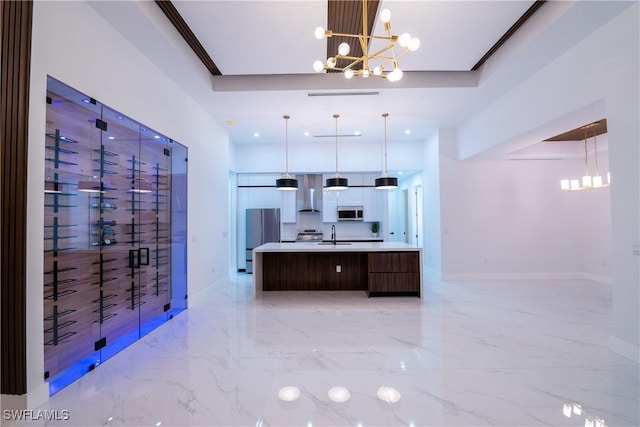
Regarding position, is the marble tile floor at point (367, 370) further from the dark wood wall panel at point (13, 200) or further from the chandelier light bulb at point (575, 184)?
the chandelier light bulb at point (575, 184)

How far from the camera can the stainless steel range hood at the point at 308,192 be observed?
8180 millimetres

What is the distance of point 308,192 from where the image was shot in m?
8.20

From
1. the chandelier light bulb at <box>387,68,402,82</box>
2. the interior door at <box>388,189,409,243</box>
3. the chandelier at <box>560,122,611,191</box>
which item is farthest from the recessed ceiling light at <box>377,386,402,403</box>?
the interior door at <box>388,189,409,243</box>

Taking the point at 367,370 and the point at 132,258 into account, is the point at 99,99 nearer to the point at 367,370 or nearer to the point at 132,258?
the point at 132,258

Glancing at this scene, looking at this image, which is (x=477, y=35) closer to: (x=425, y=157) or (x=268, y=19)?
(x=268, y=19)

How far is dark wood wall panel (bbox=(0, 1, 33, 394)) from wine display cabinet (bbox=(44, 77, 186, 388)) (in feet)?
0.77

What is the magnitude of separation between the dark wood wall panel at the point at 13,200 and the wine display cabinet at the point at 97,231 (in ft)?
0.77

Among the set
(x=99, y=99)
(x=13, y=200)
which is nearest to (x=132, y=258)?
(x=13, y=200)

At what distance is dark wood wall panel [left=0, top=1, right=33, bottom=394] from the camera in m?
2.09

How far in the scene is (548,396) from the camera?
2281 millimetres

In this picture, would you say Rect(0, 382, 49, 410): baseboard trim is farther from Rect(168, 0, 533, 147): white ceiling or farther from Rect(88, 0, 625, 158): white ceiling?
Rect(168, 0, 533, 147): white ceiling

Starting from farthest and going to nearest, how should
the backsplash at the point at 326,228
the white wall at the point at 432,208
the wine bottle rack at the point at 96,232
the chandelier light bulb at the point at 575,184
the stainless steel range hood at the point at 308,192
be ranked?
the backsplash at the point at 326,228 < the stainless steel range hood at the point at 308,192 < the white wall at the point at 432,208 < the chandelier light bulb at the point at 575,184 < the wine bottle rack at the point at 96,232

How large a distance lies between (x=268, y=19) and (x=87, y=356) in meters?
3.59

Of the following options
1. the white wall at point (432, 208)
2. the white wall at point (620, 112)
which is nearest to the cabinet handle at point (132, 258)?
the white wall at point (620, 112)
